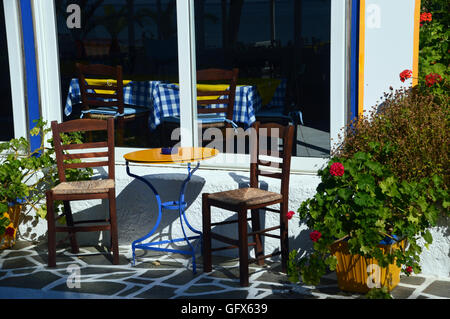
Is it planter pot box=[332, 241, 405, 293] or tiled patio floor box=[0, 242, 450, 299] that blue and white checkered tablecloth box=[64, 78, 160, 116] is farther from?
planter pot box=[332, 241, 405, 293]

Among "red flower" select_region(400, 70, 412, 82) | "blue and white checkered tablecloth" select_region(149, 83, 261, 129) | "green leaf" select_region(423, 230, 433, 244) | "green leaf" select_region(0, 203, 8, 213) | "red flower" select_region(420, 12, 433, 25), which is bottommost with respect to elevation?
"green leaf" select_region(423, 230, 433, 244)

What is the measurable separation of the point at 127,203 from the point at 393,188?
234 cm

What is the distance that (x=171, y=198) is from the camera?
520cm

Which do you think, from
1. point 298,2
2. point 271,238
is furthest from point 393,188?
point 298,2

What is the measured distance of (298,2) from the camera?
8719mm

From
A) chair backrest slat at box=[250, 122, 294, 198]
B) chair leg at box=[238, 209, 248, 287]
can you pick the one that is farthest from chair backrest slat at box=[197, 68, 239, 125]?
chair leg at box=[238, 209, 248, 287]

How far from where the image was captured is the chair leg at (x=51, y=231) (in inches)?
184

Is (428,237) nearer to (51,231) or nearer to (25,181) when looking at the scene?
(51,231)

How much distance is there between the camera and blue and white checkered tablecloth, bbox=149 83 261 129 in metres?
5.94

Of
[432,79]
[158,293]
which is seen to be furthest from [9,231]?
[432,79]

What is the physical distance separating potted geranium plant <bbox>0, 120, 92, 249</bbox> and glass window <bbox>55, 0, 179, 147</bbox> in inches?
27.7

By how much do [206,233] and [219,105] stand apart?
1.75m

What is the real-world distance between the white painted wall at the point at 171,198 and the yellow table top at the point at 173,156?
32 centimetres
